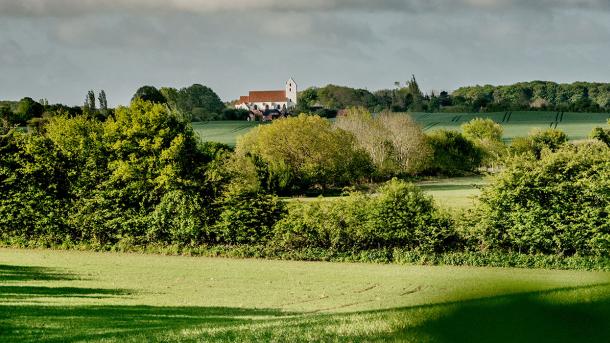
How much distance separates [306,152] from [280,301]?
56868mm

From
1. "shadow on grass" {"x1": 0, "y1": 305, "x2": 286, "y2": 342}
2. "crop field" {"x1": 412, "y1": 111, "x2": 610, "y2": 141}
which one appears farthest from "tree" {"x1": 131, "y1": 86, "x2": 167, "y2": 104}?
"shadow on grass" {"x1": 0, "y1": 305, "x2": 286, "y2": 342}

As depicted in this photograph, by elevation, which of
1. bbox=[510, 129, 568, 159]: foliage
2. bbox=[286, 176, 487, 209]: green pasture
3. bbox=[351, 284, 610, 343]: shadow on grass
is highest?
bbox=[351, 284, 610, 343]: shadow on grass

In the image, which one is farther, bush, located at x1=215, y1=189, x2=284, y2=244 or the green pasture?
the green pasture

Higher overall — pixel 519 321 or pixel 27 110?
pixel 519 321

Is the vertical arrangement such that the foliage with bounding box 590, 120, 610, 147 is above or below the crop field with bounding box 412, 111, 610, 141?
above

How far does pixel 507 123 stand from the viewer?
436 feet

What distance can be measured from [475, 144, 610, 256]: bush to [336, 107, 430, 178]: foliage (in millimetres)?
52695

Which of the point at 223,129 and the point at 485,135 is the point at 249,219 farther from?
the point at 223,129

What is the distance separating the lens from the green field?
120 m

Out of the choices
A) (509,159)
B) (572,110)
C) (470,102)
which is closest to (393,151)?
(509,159)

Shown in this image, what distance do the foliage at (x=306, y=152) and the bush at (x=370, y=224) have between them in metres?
36.2

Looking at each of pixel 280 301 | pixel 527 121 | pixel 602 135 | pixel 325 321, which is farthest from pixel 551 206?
pixel 527 121

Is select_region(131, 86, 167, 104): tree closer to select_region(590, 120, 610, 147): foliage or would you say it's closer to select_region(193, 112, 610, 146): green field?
select_region(193, 112, 610, 146): green field

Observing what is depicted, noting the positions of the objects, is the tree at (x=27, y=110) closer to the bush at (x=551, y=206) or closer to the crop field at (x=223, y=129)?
the crop field at (x=223, y=129)
